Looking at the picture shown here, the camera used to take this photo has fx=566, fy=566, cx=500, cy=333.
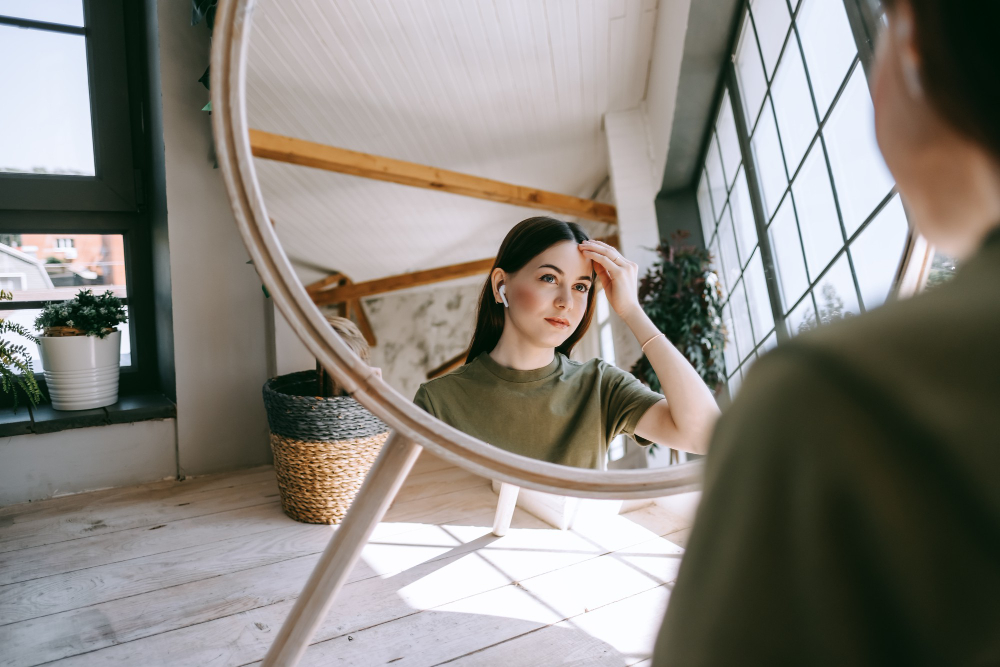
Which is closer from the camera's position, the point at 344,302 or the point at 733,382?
the point at 733,382

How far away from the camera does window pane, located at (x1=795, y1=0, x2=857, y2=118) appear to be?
1.01 m

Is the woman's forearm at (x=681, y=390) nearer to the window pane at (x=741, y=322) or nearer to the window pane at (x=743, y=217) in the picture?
the window pane at (x=743, y=217)

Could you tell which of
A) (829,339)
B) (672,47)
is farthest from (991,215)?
(672,47)

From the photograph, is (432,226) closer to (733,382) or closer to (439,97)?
(439,97)

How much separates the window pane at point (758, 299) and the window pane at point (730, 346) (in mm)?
247

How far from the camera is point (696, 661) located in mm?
154

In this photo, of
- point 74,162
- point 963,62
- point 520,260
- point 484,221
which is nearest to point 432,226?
point 484,221

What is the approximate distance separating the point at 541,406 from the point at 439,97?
172cm

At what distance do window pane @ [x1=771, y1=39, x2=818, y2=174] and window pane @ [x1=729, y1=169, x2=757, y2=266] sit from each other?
31cm

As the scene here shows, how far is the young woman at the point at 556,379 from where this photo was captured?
643 mm

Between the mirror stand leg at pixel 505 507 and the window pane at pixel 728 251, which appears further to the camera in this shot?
the window pane at pixel 728 251

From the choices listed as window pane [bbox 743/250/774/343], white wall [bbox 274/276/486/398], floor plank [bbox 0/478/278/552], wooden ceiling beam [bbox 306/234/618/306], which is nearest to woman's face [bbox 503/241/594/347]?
floor plank [bbox 0/478/278/552]

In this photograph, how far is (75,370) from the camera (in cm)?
150

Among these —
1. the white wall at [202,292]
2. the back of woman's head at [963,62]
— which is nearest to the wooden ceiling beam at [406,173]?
the white wall at [202,292]
